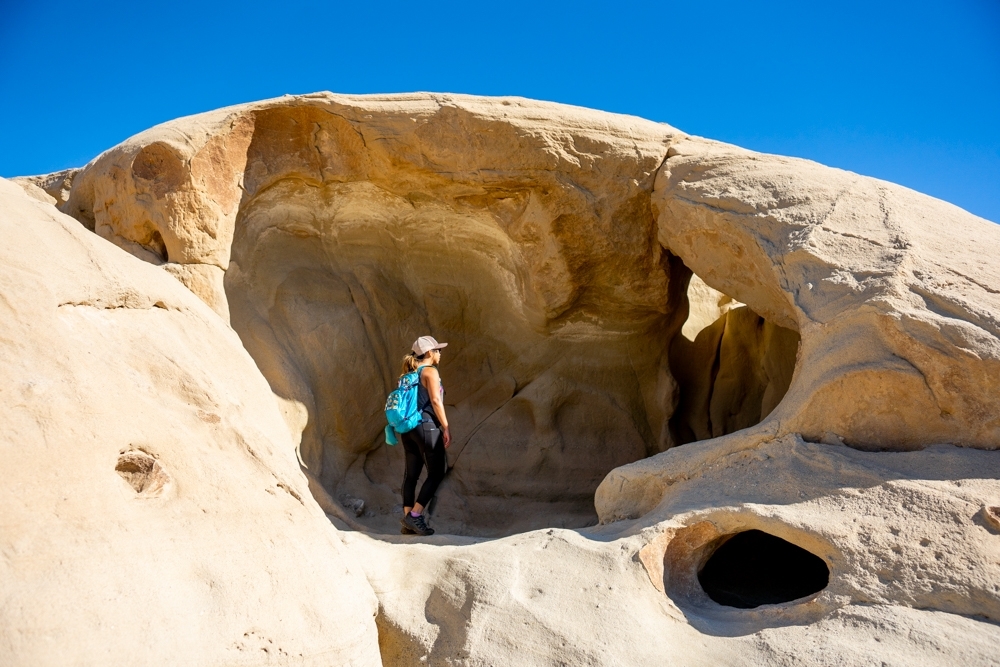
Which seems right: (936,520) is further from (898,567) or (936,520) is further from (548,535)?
(548,535)

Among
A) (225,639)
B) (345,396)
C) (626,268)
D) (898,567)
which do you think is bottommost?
(225,639)

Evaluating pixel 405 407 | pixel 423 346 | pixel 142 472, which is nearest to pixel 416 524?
pixel 405 407

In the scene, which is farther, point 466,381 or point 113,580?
point 466,381

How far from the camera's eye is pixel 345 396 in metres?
5.17

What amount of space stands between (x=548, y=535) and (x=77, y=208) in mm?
3404

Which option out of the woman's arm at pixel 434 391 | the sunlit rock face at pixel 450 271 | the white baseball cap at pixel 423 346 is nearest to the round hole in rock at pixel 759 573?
the sunlit rock face at pixel 450 271

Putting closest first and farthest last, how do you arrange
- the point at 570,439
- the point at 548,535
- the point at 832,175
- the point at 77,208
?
the point at 548,535
the point at 832,175
the point at 77,208
the point at 570,439

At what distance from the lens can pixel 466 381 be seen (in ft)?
18.7

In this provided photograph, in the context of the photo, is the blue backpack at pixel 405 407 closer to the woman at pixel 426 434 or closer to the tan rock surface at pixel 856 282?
the woman at pixel 426 434

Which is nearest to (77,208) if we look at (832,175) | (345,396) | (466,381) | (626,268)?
(345,396)

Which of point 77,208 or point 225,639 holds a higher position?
point 77,208

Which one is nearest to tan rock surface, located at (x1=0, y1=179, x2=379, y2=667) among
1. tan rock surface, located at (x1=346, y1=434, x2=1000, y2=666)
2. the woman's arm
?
tan rock surface, located at (x1=346, y1=434, x2=1000, y2=666)

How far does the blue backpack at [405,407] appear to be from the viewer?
4262 millimetres

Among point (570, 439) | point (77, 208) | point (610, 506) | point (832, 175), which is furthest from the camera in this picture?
point (570, 439)
